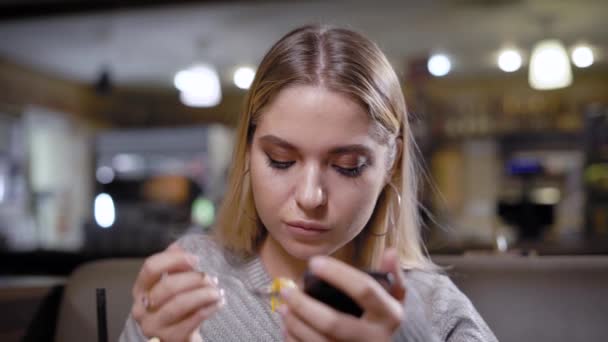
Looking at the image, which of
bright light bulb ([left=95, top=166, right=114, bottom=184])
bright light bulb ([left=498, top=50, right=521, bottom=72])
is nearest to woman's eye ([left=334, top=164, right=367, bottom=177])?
bright light bulb ([left=498, top=50, right=521, bottom=72])

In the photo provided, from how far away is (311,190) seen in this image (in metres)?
0.87

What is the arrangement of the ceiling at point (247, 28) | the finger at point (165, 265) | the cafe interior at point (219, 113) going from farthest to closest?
1. the ceiling at point (247, 28)
2. the cafe interior at point (219, 113)
3. the finger at point (165, 265)

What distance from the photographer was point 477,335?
1.03 metres

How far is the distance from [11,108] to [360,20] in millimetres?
3728

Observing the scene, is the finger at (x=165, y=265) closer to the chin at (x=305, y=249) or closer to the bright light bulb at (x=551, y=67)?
the chin at (x=305, y=249)

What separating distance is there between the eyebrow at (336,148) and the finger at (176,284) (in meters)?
0.26

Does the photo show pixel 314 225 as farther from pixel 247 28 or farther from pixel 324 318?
pixel 247 28

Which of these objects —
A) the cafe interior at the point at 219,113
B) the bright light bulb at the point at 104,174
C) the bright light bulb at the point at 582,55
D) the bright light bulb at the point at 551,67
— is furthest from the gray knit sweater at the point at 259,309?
the bright light bulb at the point at 104,174

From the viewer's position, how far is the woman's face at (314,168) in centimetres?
89

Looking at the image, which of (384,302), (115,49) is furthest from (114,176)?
(384,302)

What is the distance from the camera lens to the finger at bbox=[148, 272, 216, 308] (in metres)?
0.72

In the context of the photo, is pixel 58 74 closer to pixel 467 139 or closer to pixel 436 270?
pixel 467 139

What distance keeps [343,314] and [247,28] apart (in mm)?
4579

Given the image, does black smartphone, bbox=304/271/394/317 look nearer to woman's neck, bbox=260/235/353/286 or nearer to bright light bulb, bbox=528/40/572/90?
woman's neck, bbox=260/235/353/286
